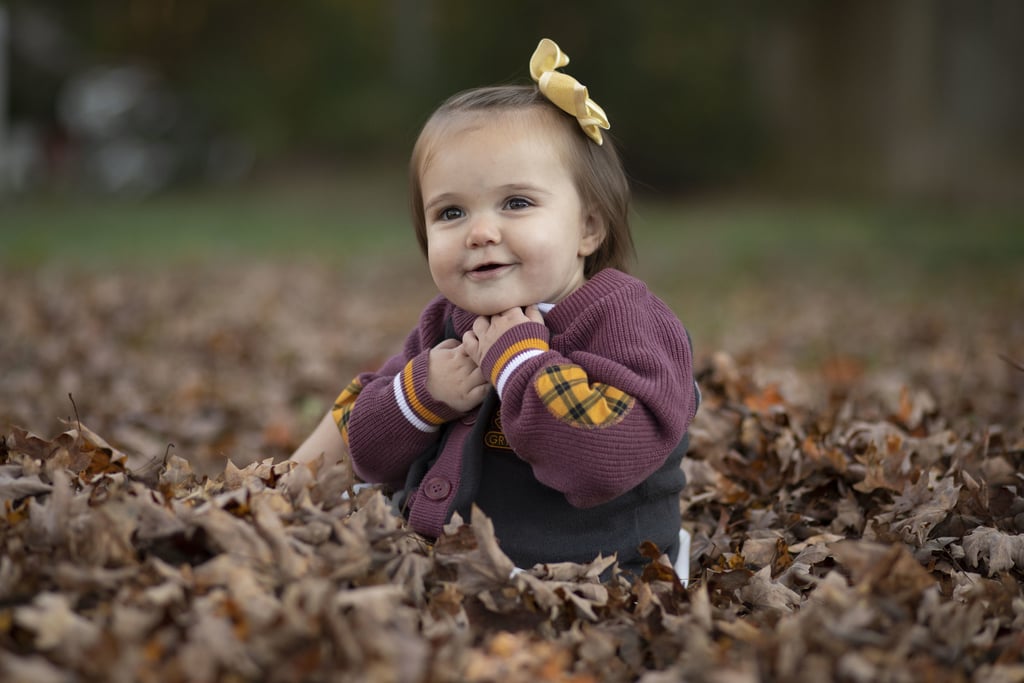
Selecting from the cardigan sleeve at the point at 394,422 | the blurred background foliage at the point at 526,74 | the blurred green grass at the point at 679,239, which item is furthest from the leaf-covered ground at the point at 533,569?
the blurred background foliage at the point at 526,74

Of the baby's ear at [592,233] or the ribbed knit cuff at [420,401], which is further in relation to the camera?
the baby's ear at [592,233]

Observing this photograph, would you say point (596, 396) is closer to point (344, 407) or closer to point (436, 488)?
point (436, 488)

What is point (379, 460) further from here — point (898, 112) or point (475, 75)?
point (475, 75)

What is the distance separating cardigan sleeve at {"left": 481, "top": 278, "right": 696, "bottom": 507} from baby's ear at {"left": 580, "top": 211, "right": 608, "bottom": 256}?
0.28m

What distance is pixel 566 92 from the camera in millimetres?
2797

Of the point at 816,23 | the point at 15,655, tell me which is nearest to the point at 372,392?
the point at 15,655

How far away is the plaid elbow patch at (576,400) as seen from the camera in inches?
97.3

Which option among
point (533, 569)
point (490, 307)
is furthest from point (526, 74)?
point (533, 569)

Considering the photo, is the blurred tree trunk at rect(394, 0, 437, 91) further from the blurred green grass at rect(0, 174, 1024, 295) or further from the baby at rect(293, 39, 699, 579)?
the baby at rect(293, 39, 699, 579)

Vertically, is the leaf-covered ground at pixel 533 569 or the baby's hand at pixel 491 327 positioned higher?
the baby's hand at pixel 491 327

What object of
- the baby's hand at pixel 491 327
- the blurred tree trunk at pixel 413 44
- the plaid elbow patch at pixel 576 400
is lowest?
the blurred tree trunk at pixel 413 44

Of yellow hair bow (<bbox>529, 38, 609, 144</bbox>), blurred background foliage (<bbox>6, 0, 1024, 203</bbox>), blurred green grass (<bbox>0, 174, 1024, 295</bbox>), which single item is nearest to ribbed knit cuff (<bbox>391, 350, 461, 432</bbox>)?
yellow hair bow (<bbox>529, 38, 609, 144</bbox>)

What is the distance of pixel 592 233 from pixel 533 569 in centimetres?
95

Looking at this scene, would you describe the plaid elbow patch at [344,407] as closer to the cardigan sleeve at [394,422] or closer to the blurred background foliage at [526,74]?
the cardigan sleeve at [394,422]
